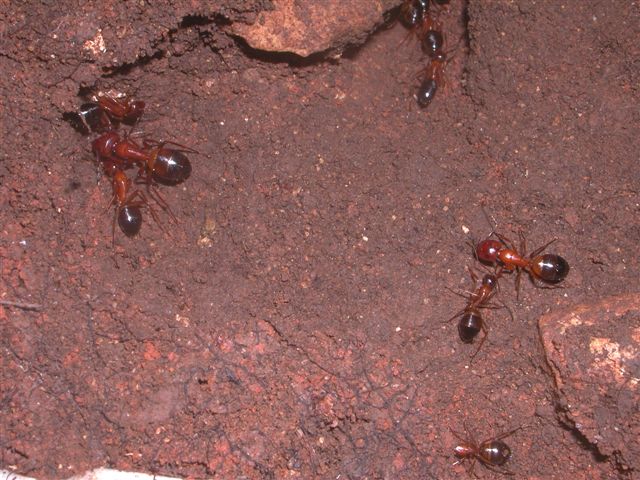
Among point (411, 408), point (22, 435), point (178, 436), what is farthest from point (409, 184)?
point (22, 435)

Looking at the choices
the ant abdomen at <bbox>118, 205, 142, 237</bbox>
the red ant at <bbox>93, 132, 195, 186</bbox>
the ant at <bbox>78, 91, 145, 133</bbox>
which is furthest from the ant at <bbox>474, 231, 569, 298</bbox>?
the ant at <bbox>78, 91, 145, 133</bbox>

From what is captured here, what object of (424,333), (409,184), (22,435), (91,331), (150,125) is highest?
(409,184)

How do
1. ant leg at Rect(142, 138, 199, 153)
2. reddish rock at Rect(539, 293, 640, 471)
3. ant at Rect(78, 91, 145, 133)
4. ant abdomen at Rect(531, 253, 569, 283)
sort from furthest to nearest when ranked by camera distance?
ant leg at Rect(142, 138, 199, 153) → ant at Rect(78, 91, 145, 133) → ant abdomen at Rect(531, 253, 569, 283) → reddish rock at Rect(539, 293, 640, 471)

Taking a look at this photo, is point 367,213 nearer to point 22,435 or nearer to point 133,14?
point 133,14

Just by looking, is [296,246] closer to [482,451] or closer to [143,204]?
[143,204]

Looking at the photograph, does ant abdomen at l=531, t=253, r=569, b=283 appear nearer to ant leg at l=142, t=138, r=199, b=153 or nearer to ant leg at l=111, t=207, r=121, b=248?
ant leg at l=142, t=138, r=199, b=153

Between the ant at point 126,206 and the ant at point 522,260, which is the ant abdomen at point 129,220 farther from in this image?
the ant at point 522,260
